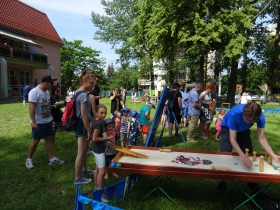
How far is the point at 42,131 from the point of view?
4.68 metres

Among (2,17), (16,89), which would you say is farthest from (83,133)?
(2,17)

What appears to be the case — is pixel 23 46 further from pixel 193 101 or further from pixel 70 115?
pixel 70 115

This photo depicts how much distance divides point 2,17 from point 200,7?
1718cm

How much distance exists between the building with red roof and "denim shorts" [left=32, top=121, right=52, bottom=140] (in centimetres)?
1807

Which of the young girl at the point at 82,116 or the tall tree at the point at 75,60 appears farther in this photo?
the tall tree at the point at 75,60

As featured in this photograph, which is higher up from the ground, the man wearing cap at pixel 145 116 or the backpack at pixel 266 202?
the man wearing cap at pixel 145 116

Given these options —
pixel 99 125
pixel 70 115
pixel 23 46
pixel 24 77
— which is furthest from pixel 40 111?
pixel 23 46

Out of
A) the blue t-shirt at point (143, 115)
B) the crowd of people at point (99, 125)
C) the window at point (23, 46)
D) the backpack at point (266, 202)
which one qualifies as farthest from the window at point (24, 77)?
the backpack at point (266, 202)

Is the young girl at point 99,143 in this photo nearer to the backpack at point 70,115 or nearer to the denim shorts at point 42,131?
the backpack at point 70,115

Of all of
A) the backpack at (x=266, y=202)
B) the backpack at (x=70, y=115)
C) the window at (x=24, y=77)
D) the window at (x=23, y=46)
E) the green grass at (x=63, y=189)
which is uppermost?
the window at (x=23, y=46)

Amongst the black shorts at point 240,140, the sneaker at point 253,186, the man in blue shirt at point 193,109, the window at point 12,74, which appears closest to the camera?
the sneaker at point 253,186

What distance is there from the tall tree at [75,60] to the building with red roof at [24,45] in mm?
10788

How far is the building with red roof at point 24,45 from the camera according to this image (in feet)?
71.7

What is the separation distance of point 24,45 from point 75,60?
15.9m
